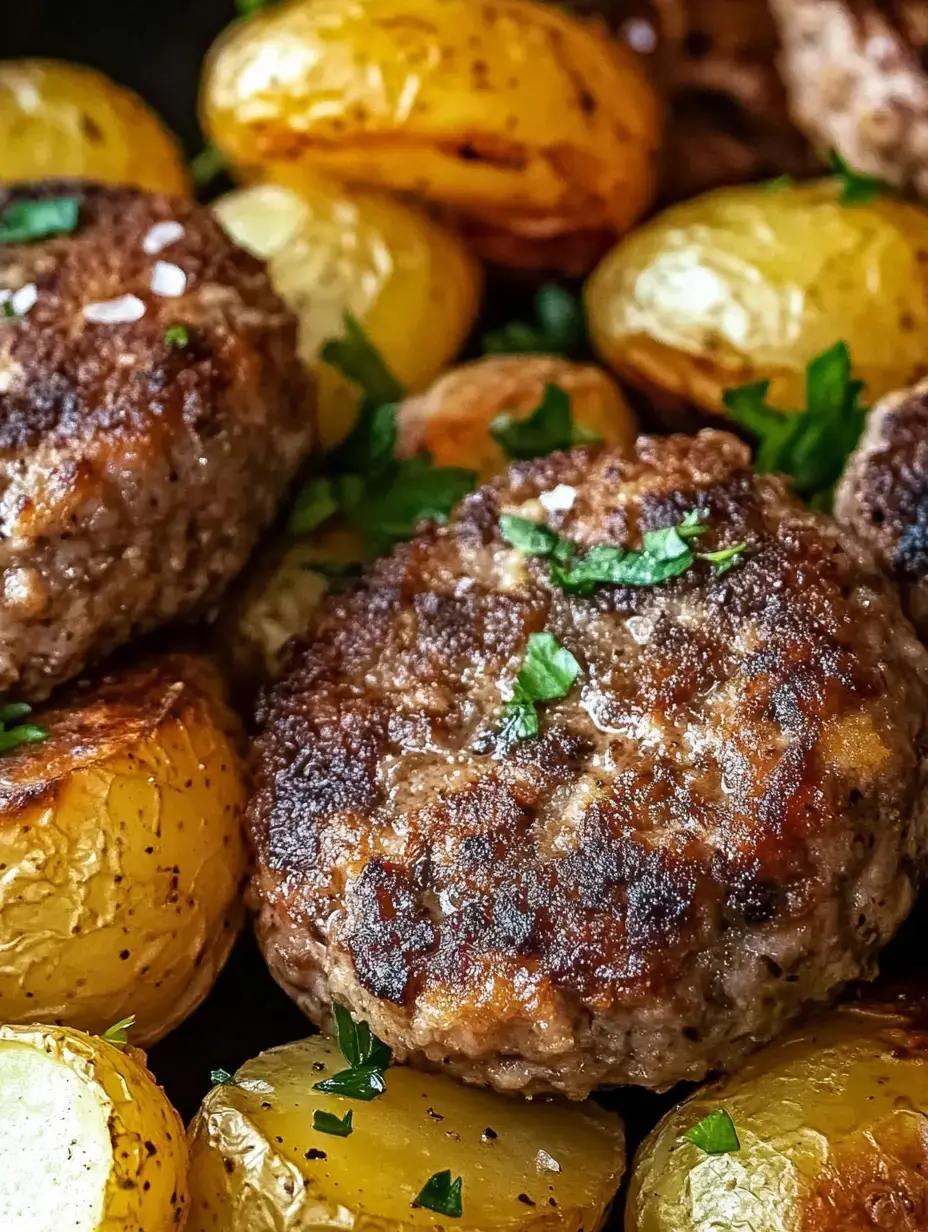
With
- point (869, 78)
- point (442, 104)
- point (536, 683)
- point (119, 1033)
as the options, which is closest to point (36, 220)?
point (442, 104)

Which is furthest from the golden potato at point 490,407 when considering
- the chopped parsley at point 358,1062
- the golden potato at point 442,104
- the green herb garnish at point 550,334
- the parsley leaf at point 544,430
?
the chopped parsley at point 358,1062

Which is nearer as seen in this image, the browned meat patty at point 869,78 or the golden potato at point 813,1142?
the golden potato at point 813,1142

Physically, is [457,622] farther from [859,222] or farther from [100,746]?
[859,222]

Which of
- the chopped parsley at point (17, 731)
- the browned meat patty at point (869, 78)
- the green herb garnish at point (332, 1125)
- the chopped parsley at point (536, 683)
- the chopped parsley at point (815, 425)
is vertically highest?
the browned meat patty at point (869, 78)

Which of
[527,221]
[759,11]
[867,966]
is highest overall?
[759,11]

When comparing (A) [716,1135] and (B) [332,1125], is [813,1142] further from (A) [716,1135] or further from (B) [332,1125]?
(B) [332,1125]

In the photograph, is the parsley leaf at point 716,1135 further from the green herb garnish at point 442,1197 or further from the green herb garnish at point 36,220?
the green herb garnish at point 36,220

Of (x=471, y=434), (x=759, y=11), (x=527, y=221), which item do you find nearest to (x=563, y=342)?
(x=527, y=221)
